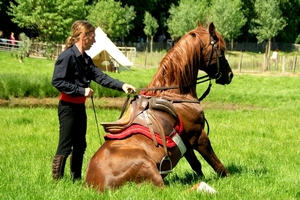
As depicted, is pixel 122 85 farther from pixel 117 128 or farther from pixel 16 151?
pixel 16 151

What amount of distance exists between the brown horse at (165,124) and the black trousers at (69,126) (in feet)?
1.62

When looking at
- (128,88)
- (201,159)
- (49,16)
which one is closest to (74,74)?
(128,88)

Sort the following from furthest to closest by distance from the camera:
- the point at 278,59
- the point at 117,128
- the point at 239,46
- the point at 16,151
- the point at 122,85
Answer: the point at 239,46, the point at 278,59, the point at 16,151, the point at 122,85, the point at 117,128

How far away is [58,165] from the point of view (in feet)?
18.6

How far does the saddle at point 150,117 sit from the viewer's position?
5250 mm

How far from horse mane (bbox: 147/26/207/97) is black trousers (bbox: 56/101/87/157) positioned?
0.94m

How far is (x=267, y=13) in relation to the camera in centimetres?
5306

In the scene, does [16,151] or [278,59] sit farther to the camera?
[278,59]

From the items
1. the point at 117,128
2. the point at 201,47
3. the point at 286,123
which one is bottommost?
the point at 286,123

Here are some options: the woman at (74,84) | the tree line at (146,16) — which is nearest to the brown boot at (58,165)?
the woman at (74,84)

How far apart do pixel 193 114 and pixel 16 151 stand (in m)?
3.91

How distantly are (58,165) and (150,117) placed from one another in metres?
1.36

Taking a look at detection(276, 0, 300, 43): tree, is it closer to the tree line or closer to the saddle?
the tree line

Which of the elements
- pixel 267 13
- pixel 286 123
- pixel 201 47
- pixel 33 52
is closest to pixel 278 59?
pixel 267 13
